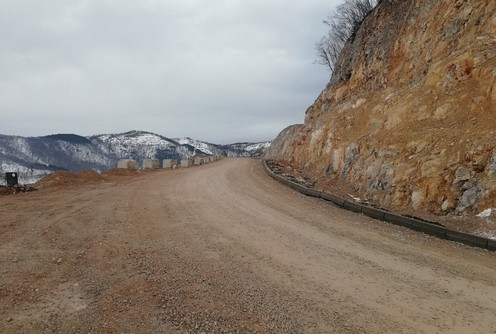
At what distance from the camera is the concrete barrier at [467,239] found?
8038 mm

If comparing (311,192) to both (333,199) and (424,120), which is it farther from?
(424,120)

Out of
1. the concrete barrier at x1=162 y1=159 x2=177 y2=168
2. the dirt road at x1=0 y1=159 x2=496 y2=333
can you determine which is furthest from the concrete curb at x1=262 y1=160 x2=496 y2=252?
the concrete barrier at x1=162 y1=159 x2=177 y2=168

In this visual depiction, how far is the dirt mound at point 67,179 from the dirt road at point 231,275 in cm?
613

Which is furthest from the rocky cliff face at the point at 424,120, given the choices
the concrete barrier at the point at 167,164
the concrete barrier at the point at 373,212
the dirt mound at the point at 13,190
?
the concrete barrier at the point at 167,164

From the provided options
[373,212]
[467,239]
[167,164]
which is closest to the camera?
[467,239]

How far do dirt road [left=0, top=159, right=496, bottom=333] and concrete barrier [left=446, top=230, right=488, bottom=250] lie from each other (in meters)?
0.28

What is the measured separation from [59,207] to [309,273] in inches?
355

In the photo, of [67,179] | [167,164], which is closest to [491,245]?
[67,179]

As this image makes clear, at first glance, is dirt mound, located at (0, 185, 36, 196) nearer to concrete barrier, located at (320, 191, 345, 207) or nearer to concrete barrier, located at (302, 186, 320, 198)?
concrete barrier, located at (302, 186, 320, 198)

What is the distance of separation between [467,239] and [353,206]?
394 cm

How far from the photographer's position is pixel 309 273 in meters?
6.19

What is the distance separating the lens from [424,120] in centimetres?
1338

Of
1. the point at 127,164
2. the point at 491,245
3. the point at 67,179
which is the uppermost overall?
the point at 127,164

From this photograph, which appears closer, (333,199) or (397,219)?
(397,219)
